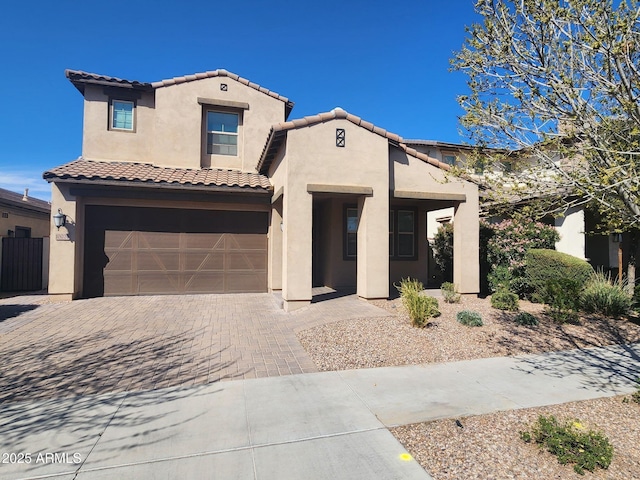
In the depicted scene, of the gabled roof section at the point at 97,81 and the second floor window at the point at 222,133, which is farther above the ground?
the gabled roof section at the point at 97,81

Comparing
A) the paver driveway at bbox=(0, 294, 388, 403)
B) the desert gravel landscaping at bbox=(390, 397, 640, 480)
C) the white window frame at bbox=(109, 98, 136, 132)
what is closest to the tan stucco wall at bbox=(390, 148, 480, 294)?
the paver driveway at bbox=(0, 294, 388, 403)

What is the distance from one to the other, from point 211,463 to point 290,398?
149cm

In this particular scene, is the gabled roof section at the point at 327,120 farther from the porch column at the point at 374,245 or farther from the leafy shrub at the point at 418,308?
the leafy shrub at the point at 418,308

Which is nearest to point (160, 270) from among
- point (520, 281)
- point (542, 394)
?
point (542, 394)

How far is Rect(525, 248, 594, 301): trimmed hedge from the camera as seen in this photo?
1023 centimetres

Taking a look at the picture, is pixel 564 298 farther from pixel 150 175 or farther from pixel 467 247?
pixel 150 175

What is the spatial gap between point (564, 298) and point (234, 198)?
10.4 m

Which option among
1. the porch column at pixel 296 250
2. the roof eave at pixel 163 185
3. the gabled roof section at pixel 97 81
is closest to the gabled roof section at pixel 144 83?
the gabled roof section at pixel 97 81

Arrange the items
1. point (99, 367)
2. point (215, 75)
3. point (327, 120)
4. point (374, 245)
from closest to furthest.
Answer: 1. point (99, 367)
2. point (327, 120)
3. point (374, 245)
4. point (215, 75)

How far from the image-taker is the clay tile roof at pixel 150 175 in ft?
35.9

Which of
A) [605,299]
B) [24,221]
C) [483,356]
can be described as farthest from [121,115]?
[605,299]

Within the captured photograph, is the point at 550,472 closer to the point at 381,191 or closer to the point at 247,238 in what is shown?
the point at 381,191

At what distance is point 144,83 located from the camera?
13.5m

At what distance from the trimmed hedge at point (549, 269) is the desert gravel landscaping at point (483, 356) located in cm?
75
